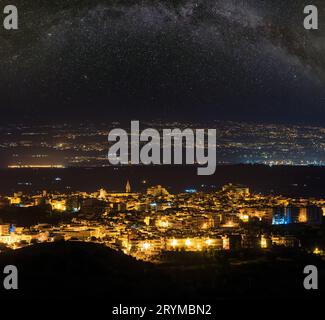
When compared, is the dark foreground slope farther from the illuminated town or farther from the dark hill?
the illuminated town

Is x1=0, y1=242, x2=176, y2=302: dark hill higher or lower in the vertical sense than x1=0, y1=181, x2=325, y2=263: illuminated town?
lower

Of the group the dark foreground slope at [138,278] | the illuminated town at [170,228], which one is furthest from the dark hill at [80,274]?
the illuminated town at [170,228]

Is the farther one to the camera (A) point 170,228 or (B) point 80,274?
(A) point 170,228

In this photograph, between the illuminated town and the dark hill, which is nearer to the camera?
the dark hill

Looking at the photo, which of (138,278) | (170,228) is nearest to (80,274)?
(138,278)

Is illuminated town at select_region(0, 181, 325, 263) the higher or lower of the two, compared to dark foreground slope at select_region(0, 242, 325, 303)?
higher

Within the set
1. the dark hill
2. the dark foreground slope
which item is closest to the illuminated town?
the dark foreground slope

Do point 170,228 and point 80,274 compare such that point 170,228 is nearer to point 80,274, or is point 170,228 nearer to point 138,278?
point 138,278
